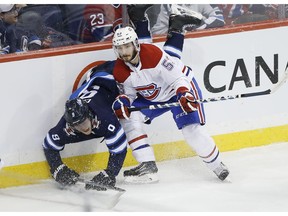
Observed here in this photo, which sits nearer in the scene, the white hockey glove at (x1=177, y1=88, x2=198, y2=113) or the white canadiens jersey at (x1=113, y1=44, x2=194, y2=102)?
the white hockey glove at (x1=177, y1=88, x2=198, y2=113)

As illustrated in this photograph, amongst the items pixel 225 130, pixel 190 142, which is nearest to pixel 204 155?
pixel 190 142

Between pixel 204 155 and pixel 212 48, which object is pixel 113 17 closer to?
pixel 212 48

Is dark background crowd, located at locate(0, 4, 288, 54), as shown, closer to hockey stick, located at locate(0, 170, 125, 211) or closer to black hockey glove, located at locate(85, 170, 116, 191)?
hockey stick, located at locate(0, 170, 125, 211)

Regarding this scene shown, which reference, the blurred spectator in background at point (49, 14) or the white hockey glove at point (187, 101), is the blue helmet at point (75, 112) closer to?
the white hockey glove at point (187, 101)

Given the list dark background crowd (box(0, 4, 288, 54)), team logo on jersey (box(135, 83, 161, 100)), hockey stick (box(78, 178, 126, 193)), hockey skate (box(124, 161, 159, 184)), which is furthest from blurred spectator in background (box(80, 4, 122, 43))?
hockey stick (box(78, 178, 126, 193))

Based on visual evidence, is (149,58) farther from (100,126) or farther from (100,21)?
(100,21)

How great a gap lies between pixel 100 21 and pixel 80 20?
0.40 feet

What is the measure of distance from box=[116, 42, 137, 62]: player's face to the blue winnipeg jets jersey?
21 centimetres

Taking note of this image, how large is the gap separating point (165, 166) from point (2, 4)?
1275 mm

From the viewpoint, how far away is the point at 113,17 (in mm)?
6391

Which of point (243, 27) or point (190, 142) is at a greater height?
point (243, 27)

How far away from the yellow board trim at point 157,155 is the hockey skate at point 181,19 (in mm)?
685

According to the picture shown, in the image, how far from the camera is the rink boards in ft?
19.0
